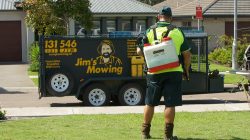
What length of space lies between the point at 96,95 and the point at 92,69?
66 centimetres

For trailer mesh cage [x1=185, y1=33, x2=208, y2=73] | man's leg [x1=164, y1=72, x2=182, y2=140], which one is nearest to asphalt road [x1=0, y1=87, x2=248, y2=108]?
trailer mesh cage [x1=185, y1=33, x2=208, y2=73]

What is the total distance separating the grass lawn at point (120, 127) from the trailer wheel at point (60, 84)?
350cm

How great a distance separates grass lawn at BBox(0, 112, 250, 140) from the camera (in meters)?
9.26

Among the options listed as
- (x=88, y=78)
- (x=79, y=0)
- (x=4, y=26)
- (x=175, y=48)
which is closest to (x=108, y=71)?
(x=88, y=78)

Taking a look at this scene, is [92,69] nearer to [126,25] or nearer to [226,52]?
[226,52]

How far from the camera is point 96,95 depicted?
15.4 m

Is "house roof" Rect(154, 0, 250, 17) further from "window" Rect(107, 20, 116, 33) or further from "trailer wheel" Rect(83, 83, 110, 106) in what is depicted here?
"trailer wheel" Rect(83, 83, 110, 106)

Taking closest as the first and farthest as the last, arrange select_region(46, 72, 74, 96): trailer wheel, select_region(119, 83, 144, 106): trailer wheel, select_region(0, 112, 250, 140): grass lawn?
select_region(0, 112, 250, 140): grass lawn
select_region(46, 72, 74, 96): trailer wheel
select_region(119, 83, 144, 106): trailer wheel

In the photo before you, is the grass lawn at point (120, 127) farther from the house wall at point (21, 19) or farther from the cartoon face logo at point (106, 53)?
the house wall at point (21, 19)

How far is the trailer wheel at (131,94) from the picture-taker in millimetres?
15531

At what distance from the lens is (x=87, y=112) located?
1316 centimetres

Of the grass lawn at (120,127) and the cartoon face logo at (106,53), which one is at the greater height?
the cartoon face logo at (106,53)

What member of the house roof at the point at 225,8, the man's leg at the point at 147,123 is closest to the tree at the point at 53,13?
the house roof at the point at 225,8

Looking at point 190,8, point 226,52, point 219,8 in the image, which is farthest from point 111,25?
→ point 190,8
